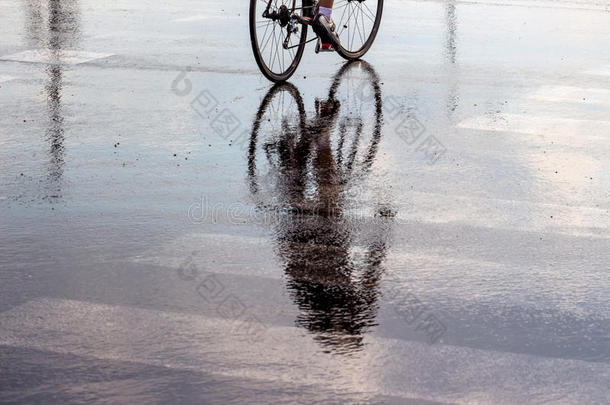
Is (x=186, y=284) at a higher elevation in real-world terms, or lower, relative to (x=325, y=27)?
lower

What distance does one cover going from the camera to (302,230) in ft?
22.3

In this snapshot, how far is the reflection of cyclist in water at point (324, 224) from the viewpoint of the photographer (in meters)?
5.47

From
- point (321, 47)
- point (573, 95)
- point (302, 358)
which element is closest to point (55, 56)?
point (321, 47)

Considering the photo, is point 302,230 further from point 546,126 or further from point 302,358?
point 546,126

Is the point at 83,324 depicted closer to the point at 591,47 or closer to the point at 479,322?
the point at 479,322

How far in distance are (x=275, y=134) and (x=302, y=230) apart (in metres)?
2.68

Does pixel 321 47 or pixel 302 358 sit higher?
pixel 321 47

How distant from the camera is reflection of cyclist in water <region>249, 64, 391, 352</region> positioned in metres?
5.47

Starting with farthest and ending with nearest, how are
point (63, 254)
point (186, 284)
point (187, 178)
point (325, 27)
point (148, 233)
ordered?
point (325, 27) → point (187, 178) → point (148, 233) → point (63, 254) → point (186, 284)

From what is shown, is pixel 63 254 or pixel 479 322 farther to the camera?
pixel 63 254

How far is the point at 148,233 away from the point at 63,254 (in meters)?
0.58

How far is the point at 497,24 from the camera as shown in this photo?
54.0ft

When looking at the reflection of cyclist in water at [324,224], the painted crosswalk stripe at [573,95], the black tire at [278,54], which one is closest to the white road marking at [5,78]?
the black tire at [278,54]

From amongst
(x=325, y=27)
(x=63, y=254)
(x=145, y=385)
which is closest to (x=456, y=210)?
(x=63, y=254)
